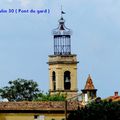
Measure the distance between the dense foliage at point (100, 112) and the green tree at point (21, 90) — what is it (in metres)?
58.8

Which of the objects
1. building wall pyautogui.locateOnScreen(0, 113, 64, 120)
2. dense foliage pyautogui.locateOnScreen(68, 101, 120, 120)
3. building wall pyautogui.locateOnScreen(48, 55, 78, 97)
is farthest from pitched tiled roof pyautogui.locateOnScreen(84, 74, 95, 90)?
dense foliage pyautogui.locateOnScreen(68, 101, 120, 120)

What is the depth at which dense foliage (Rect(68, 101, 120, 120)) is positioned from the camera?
81.8 meters

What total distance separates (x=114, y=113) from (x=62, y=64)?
68.5m

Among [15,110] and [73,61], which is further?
[73,61]

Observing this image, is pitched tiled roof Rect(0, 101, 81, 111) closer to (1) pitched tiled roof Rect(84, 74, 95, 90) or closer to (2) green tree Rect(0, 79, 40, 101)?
(1) pitched tiled roof Rect(84, 74, 95, 90)

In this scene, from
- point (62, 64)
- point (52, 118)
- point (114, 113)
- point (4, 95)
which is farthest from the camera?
point (62, 64)

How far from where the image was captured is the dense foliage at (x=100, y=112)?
81.8 metres

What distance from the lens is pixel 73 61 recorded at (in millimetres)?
150250

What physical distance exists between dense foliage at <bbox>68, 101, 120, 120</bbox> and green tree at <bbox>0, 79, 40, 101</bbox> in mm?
58761

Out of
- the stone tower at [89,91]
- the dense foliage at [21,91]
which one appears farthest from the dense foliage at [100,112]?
the dense foliage at [21,91]

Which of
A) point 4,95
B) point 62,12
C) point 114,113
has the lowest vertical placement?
point 114,113

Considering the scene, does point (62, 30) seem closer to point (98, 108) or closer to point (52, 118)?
point (52, 118)

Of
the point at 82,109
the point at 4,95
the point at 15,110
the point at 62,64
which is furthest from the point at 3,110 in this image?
the point at 62,64

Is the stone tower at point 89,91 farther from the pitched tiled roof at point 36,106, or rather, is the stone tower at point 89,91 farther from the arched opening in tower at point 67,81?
the arched opening in tower at point 67,81
